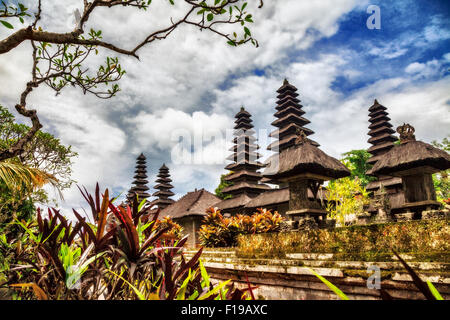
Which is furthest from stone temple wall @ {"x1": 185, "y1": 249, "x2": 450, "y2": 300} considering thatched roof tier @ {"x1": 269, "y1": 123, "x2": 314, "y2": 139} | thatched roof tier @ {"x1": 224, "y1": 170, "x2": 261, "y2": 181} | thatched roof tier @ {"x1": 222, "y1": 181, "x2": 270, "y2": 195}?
thatched roof tier @ {"x1": 269, "y1": 123, "x2": 314, "y2": 139}

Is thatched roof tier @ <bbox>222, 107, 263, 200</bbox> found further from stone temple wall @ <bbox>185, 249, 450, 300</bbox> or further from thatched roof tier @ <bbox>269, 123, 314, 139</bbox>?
stone temple wall @ <bbox>185, 249, 450, 300</bbox>

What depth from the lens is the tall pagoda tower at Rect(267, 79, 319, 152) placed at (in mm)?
30922

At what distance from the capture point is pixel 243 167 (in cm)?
2925

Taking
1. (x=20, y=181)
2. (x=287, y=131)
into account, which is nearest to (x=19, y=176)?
(x=20, y=181)

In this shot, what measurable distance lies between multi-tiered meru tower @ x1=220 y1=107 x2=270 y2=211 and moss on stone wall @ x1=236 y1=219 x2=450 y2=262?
1748 centimetres

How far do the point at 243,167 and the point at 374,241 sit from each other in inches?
950

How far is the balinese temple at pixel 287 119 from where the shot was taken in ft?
102

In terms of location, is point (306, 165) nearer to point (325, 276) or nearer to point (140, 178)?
point (325, 276)

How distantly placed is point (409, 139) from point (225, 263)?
7.98 meters

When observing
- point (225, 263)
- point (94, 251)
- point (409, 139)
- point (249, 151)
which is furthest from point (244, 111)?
point (94, 251)

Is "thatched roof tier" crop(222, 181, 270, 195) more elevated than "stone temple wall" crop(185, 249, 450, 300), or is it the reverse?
"thatched roof tier" crop(222, 181, 270, 195)

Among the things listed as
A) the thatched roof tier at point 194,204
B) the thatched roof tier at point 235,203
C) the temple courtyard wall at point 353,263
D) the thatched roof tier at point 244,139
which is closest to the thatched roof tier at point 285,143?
the thatched roof tier at point 244,139
